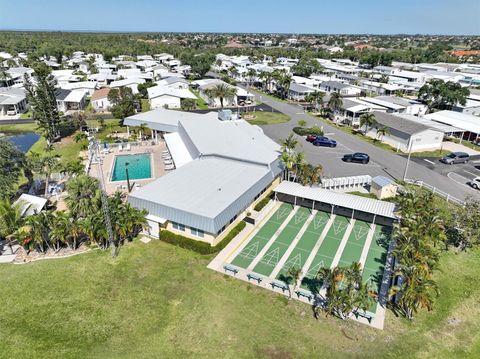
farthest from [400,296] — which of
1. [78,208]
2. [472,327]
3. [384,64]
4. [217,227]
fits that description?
[384,64]

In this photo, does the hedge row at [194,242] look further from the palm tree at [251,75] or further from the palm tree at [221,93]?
the palm tree at [251,75]

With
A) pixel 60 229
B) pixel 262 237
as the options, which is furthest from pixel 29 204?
pixel 262 237

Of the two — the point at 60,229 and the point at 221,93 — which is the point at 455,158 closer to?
the point at 221,93

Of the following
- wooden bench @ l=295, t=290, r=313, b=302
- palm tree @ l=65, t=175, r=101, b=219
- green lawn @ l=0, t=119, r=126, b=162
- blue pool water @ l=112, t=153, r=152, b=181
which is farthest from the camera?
green lawn @ l=0, t=119, r=126, b=162

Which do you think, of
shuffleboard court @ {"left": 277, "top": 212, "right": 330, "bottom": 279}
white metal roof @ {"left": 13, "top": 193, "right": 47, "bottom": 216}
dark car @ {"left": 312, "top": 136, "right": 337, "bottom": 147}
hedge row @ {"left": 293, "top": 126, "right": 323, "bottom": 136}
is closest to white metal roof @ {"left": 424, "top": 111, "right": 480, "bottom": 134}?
hedge row @ {"left": 293, "top": 126, "right": 323, "bottom": 136}

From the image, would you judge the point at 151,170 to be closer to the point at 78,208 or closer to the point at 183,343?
the point at 78,208

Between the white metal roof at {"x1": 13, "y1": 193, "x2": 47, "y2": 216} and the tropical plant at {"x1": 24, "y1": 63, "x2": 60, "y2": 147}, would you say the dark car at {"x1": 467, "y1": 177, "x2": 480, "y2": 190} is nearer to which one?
the white metal roof at {"x1": 13, "y1": 193, "x2": 47, "y2": 216}
